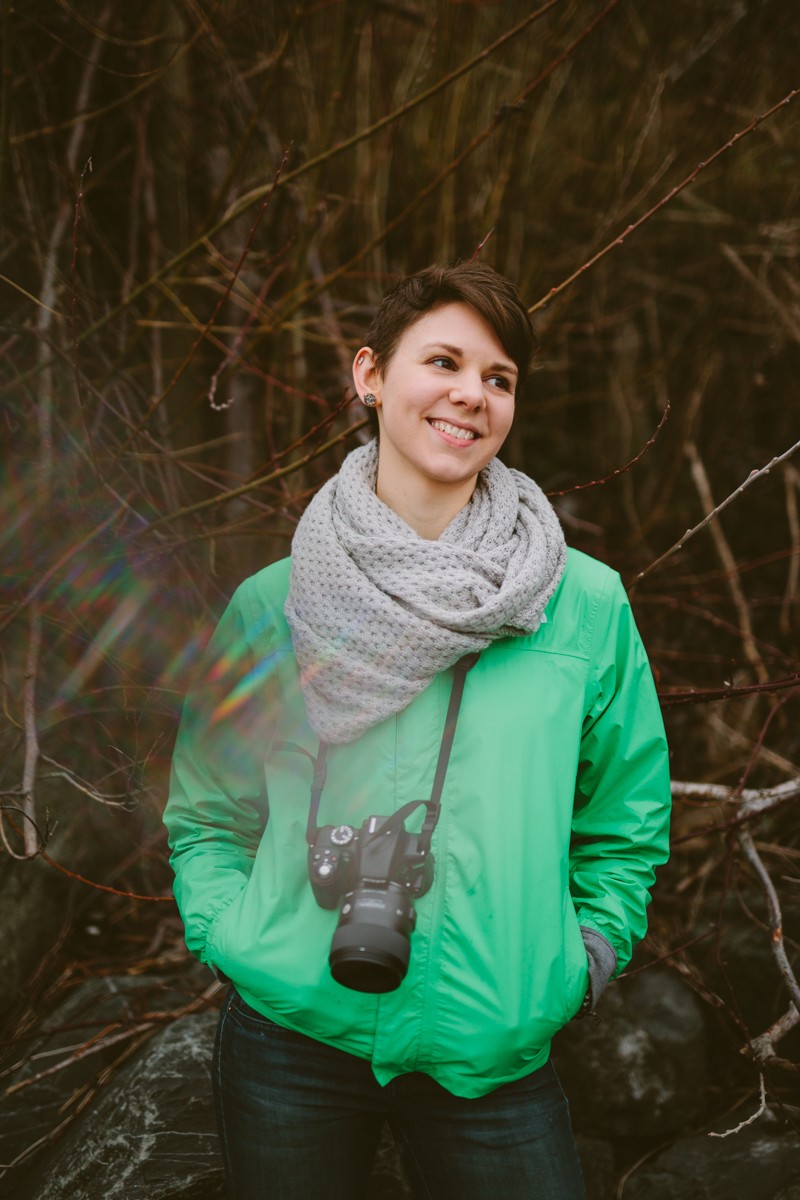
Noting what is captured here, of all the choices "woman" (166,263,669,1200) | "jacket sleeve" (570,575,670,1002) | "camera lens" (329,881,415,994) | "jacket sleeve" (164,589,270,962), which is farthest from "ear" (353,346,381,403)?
"camera lens" (329,881,415,994)

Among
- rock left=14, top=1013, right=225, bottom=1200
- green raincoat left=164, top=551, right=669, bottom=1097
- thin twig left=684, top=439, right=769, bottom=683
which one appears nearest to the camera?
green raincoat left=164, top=551, right=669, bottom=1097

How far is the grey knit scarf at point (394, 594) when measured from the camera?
1.46 meters

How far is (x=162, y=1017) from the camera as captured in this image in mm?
2406

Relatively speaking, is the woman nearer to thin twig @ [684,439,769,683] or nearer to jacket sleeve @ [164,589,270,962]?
jacket sleeve @ [164,589,270,962]

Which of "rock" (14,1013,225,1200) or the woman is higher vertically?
the woman

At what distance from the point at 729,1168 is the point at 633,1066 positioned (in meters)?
0.32

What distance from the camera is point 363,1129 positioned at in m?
1.51

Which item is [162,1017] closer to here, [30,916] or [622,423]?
[30,916]

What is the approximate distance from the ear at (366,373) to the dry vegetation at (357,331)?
17cm

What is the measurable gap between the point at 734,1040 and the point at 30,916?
2177 mm

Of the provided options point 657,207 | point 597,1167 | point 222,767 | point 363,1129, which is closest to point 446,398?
point 657,207

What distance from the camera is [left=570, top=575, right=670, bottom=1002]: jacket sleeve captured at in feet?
5.10

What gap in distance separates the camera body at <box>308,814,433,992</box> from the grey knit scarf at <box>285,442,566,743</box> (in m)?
0.20

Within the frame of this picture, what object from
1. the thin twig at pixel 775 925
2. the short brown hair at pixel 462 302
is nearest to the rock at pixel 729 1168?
the thin twig at pixel 775 925
